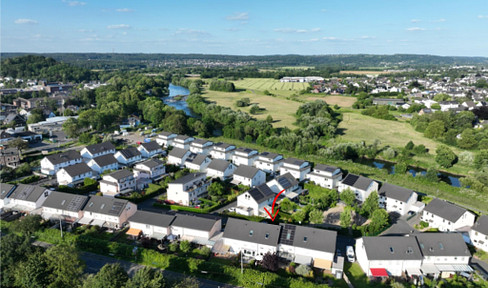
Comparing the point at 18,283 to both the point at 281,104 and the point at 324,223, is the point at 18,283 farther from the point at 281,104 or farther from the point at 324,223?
the point at 281,104

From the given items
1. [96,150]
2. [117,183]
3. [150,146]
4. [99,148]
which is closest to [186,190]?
[117,183]

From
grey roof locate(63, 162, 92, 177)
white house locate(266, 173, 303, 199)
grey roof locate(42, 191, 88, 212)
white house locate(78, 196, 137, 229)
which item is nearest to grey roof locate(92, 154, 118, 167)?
grey roof locate(63, 162, 92, 177)

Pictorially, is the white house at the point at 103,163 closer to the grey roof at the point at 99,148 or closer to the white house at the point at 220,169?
the grey roof at the point at 99,148

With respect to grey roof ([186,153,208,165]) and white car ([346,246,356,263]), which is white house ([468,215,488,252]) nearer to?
white car ([346,246,356,263])

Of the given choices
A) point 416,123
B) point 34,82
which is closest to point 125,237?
point 416,123

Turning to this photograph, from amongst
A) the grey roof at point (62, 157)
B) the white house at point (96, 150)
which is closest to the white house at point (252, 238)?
the grey roof at point (62, 157)

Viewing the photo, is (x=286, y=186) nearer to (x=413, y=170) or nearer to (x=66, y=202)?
(x=66, y=202)
